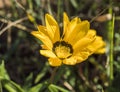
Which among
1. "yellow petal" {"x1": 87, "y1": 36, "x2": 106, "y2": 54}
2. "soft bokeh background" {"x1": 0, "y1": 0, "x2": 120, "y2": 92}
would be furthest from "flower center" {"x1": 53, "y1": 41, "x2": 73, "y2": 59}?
"soft bokeh background" {"x1": 0, "y1": 0, "x2": 120, "y2": 92}

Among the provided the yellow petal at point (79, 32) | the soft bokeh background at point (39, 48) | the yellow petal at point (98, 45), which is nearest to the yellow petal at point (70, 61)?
the yellow petal at point (79, 32)

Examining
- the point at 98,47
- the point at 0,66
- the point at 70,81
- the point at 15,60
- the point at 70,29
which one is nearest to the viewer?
the point at 70,29

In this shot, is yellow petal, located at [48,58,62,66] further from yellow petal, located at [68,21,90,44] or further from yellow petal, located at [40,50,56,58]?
yellow petal, located at [68,21,90,44]

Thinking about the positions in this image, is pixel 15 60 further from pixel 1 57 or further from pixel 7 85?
pixel 7 85

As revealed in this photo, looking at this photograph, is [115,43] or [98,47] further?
[115,43]

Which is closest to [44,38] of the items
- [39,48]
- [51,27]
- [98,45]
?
[51,27]

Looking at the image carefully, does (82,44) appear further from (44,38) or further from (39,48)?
(39,48)

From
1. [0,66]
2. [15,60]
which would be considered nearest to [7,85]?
[0,66]

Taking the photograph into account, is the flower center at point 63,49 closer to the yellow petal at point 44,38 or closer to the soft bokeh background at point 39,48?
the yellow petal at point 44,38
